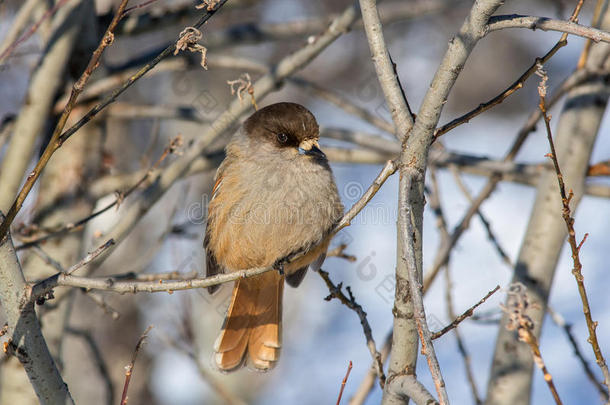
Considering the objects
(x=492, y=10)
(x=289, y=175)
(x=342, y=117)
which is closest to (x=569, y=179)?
(x=289, y=175)

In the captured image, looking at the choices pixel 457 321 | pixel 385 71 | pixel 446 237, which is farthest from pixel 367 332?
pixel 446 237

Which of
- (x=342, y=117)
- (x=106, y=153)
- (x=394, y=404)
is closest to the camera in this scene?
(x=394, y=404)

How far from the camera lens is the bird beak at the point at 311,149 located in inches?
145

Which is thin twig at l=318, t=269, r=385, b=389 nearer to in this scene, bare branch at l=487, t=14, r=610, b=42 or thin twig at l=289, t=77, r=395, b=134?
bare branch at l=487, t=14, r=610, b=42

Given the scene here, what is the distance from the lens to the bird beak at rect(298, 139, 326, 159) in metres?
3.69

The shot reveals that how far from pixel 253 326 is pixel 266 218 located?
83 cm

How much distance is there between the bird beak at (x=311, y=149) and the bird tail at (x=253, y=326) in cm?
73

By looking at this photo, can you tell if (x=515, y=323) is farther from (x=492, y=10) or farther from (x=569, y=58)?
(x=569, y=58)

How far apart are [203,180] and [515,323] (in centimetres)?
703

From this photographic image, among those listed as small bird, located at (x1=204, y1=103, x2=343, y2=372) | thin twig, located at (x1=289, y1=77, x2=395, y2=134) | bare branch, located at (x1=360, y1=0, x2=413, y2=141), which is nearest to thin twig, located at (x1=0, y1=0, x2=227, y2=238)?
bare branch, located at (x1=360, y1=0, x2=413, y2=141)

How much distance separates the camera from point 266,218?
3.53 m

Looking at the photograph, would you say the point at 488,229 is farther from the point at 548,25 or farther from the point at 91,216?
the point at 91,216

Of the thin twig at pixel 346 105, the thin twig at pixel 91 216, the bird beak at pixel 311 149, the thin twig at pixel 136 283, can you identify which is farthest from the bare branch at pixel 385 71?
the thin twig at pixel 346 105

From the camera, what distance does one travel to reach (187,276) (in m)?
3.69
